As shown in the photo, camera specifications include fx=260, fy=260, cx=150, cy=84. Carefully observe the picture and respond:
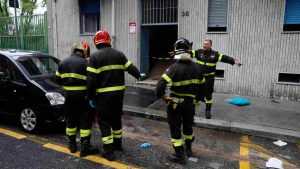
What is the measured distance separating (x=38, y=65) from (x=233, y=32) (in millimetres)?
6009

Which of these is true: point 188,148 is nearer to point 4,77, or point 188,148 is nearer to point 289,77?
point 4,77

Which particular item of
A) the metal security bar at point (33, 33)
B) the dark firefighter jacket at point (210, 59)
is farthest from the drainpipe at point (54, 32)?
the dark firefighter jacket at point (210, 59)

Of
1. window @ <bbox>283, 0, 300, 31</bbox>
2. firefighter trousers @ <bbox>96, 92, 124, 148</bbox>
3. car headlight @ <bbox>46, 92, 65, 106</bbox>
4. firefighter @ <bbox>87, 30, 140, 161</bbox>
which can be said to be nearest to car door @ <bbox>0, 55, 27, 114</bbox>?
car headlight @ <bbox>46, 92, 65, 106</bbox>

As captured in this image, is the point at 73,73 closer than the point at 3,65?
Yes

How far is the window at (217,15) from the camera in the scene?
8656 mm

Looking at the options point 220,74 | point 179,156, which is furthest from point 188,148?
point 220,74

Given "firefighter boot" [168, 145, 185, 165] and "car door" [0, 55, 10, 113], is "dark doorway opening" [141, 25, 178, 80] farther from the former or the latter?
"firefighter boot" [168, 145, 185, 165]

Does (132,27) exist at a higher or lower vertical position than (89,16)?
lower

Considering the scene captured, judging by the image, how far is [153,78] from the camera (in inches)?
425

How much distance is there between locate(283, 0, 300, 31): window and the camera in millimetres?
7809

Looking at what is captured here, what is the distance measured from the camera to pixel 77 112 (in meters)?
4.45

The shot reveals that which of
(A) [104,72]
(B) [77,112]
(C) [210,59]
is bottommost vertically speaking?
(B) [77,112]

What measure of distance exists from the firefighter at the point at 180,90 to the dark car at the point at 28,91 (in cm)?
233

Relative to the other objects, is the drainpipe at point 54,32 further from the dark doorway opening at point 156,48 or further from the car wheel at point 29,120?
the car wheel at point 29,120
